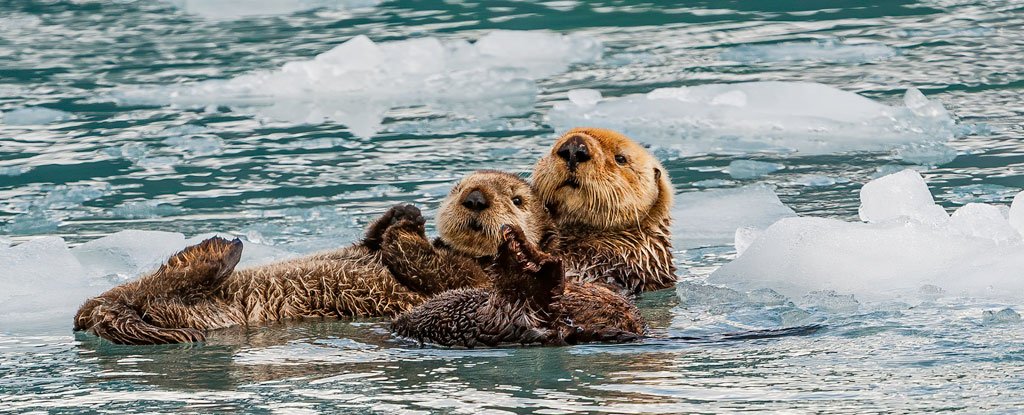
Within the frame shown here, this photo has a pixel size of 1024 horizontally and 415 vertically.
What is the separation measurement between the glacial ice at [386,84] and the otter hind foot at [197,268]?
4466 millimetres

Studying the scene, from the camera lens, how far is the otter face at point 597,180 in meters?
5.51

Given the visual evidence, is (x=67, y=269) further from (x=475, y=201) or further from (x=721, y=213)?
(x=721, y=213)

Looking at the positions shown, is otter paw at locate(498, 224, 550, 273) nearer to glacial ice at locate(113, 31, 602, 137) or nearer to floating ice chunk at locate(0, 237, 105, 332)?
floating ice chunk at locate(0, 237, 105, 332)

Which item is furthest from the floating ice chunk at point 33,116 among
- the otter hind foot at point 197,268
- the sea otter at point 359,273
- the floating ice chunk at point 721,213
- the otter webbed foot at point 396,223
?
the otter hind foot at point 197,268

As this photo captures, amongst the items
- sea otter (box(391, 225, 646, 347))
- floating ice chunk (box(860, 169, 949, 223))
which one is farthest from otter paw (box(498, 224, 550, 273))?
floating ice chunk (box(860, 169, 949, 223))

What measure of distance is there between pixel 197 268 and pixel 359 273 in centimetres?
66

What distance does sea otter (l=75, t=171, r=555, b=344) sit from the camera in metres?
4.89

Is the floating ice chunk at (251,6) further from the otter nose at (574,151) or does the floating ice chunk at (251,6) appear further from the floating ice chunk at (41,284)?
the otter nose at (574,151)

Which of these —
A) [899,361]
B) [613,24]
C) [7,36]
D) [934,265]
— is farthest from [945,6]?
[899,361]

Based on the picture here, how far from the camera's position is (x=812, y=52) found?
36.4 feet

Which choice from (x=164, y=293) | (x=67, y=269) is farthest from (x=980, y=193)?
(x=67, y=269)

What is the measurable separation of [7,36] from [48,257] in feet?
25.8

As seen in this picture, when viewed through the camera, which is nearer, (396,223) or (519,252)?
(519,252)

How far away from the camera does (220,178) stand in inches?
326
